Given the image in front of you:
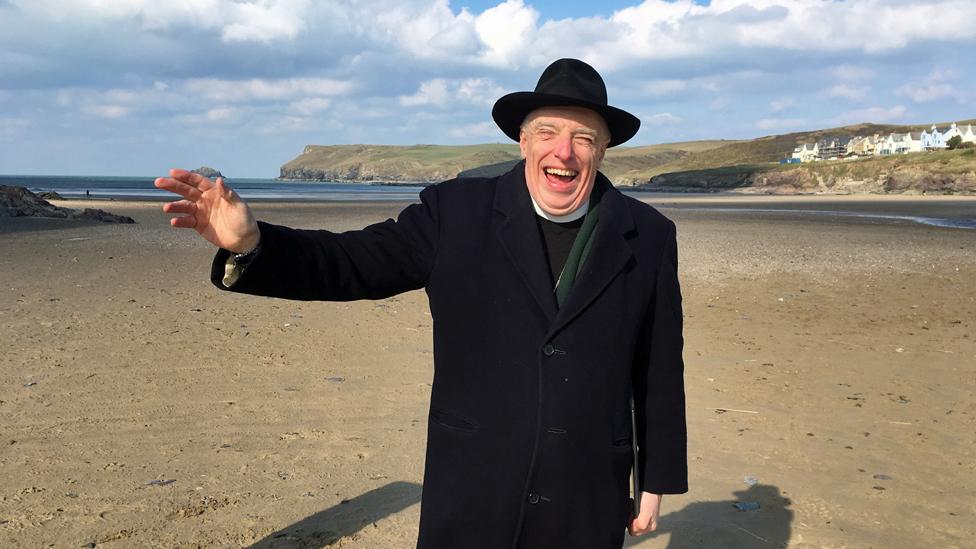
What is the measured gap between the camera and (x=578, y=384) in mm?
2463

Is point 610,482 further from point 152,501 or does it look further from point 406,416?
point 406,416

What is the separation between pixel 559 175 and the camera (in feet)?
8.46

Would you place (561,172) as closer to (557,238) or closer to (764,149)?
(557,238)

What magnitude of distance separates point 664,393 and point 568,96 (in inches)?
41.3

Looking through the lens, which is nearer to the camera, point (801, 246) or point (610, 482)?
Result: point (610, 482)

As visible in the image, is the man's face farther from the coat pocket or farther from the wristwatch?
the wristwatch

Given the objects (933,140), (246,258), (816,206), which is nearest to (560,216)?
(246,258)

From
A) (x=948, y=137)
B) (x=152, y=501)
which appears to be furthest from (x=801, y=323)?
(x=948, y=137)

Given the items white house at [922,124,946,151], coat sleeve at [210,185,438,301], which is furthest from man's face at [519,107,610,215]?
white house at [922,124,946,151]

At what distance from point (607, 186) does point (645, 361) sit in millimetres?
624

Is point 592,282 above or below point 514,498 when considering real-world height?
above

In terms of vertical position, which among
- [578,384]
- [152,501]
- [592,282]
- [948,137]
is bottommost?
[152,501]

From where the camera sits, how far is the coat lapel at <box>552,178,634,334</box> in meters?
2.46

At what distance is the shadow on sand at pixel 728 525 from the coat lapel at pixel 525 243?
2.77 m
